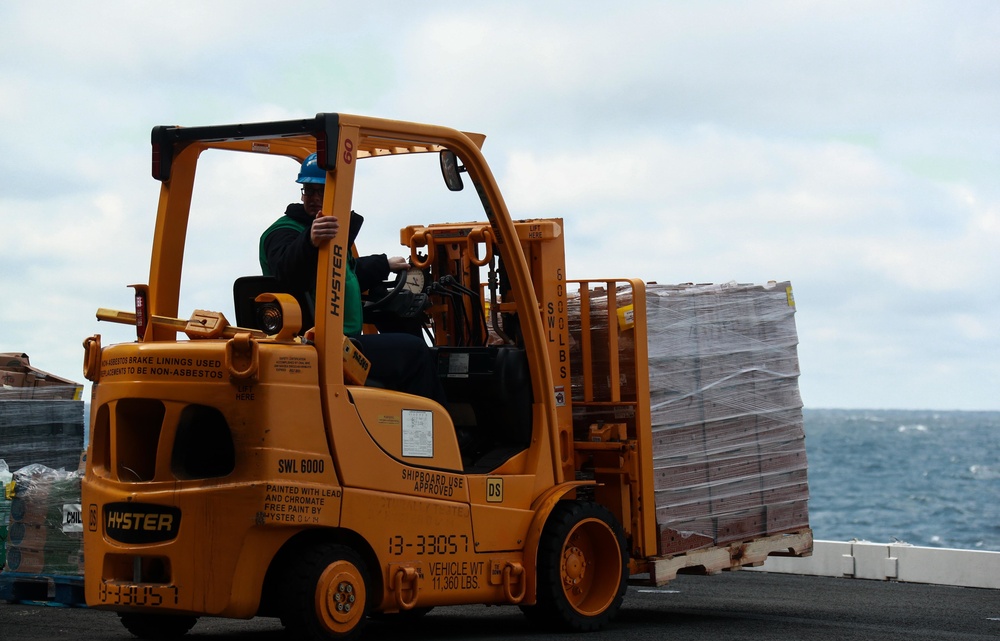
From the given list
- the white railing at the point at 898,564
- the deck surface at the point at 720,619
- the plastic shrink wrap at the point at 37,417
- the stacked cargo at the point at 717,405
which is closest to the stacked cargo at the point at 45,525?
the deck surface at the point at 720,619

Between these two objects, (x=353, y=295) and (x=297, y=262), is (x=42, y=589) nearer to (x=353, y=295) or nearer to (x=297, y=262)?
(x=353, y=295)

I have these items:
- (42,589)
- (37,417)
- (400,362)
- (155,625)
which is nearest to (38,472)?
(42,589)

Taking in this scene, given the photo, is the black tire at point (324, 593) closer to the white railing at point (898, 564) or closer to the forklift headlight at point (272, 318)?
the forklift headlight at point (272, 318)

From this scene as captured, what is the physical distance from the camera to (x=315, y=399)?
7.22m

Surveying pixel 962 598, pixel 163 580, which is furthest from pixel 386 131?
pixel 962 598

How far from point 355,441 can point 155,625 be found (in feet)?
6.00

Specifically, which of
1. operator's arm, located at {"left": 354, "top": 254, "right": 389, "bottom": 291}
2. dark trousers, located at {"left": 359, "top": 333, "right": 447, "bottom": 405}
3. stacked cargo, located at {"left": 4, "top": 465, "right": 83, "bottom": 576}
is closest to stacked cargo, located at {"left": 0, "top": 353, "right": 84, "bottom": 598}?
stacked cargo, located at {"left": 4, "top": 465, "right": 83, "bottom": 576}

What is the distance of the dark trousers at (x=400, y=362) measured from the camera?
791 centimetres

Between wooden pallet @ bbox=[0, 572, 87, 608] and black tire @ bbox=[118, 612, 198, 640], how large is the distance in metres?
1.55

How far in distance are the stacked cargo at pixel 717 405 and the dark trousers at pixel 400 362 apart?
163 centimetres

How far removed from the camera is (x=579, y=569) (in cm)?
879

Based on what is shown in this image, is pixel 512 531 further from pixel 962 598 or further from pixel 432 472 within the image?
pixel 962 598

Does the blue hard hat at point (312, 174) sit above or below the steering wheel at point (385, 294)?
above

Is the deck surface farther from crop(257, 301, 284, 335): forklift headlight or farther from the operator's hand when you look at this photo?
the operator's hand
